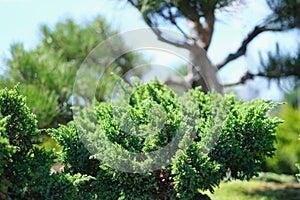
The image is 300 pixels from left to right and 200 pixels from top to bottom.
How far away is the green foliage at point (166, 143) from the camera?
195 cm

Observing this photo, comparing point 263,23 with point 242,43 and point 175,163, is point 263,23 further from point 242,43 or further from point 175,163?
point 175,163

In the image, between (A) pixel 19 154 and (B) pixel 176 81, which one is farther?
(B) pixel 176 81

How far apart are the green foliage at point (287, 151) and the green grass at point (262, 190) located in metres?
0.11

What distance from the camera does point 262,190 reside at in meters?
3.36

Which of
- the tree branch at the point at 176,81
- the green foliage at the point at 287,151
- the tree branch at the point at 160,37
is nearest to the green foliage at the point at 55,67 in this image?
the tree branch at the point at 176,81

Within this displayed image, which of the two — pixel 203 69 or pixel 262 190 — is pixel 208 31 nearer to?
pixel 203 69

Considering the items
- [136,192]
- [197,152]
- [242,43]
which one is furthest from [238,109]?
[242,43]

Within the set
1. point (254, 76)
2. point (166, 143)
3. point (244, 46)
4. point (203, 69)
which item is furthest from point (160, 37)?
point (166, 143)

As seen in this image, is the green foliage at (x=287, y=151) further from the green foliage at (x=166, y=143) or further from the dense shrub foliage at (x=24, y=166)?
the dense shrub foliage at (x=24, y=166)

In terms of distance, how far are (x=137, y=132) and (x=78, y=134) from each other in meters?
0.31

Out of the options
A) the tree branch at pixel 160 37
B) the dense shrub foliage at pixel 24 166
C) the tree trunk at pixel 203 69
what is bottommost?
the dense shrub foliage at pixel 24 166

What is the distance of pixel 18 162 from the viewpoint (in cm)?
177

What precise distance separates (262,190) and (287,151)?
784 millimetres

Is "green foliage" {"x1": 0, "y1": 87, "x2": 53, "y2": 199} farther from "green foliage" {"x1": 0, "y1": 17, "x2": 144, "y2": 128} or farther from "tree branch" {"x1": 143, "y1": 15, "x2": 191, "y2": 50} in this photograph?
"tree branch" {"x1": 143, "y1": 15, "x2": 191, "y2": 50}
